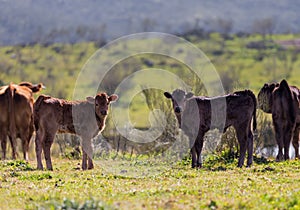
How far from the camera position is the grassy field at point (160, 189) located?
10609mm

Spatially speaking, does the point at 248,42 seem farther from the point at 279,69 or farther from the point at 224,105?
the point at 224,105

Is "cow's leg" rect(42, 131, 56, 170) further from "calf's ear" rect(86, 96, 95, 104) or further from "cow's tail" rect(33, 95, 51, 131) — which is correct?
"calf's ear" rect(86, 96, 95, 104)

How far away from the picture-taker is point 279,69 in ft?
349

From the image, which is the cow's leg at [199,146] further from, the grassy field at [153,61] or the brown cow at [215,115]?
the grassy field at [153,61]

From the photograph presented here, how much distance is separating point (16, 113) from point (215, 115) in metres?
7.70

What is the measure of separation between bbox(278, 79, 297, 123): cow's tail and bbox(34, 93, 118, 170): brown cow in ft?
17.2

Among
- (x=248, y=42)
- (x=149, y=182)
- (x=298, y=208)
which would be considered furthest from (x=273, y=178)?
(x=248, y=42)

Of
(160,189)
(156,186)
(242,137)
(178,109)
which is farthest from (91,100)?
(160,189)

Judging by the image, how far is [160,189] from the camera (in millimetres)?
12336

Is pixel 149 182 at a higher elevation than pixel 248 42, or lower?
lower

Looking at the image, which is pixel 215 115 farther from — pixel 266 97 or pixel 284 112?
pixel 266 97

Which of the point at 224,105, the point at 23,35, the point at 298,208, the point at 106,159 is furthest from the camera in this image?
the point at 23,35

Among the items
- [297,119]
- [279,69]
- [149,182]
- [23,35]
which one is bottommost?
[149,182]

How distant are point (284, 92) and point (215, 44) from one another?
12092 centimetres
